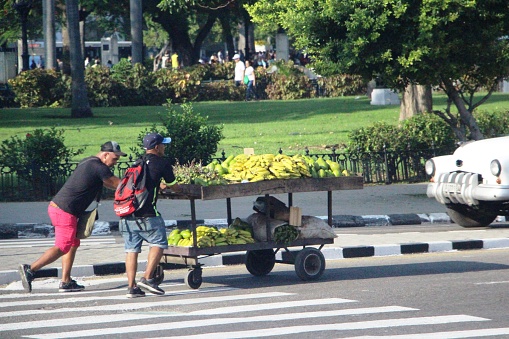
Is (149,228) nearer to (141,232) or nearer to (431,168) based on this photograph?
(141,232)

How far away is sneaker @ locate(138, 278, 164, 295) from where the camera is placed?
31.7 feet

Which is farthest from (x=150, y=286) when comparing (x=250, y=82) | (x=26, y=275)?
(x=250, y=82)

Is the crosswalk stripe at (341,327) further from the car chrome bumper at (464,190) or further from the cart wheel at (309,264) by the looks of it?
the car chrome bumper at (464,190)

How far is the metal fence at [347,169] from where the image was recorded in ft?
58.7

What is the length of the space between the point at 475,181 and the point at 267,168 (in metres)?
4.71

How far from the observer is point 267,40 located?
306 feet

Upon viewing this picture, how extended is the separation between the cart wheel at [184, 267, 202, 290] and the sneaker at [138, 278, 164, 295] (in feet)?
1.50

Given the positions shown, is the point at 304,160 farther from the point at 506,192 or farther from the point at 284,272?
the point at 506,192

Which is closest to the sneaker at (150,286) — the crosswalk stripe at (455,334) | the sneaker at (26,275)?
the sneaker at (26,275)

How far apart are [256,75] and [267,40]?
174ft

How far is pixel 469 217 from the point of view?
15.0m

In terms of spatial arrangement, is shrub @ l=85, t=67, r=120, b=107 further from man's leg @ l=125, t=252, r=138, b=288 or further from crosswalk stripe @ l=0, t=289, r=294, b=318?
crosswalk stripe @ l=0, t=289, r=294, b=318

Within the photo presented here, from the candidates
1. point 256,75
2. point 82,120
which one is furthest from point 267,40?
point 82,120

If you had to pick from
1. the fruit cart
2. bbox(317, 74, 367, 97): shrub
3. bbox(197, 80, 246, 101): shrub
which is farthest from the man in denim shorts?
bbox(317, 74, 367, 97): shrub
